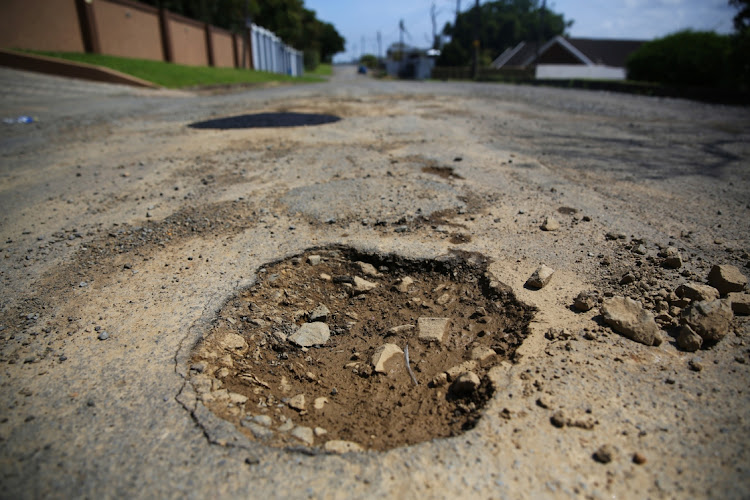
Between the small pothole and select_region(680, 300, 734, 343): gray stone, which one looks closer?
select_region(680, 300, 734, 343): gray stone

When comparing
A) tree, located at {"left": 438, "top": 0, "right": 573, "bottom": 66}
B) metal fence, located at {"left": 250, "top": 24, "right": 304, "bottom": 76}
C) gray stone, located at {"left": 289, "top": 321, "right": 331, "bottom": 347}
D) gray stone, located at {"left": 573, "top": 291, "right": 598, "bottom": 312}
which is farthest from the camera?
tree, located at {"left": 438, "top": 0, "right": 573, "bottom": 66}

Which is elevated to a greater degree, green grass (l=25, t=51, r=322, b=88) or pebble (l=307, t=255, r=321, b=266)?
green grass (l=25, t=51, r=322, b=88)

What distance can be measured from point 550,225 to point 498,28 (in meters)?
69.0

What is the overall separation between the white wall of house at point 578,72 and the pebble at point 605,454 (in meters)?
39.9

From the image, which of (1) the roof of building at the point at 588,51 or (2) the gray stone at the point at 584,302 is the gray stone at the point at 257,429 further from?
(1) the roof of building at the point at 588,51

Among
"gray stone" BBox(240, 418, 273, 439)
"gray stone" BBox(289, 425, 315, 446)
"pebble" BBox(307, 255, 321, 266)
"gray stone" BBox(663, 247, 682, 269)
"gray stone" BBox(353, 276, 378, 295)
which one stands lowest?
"gray stone" BBox(289, 425, 315, 446)

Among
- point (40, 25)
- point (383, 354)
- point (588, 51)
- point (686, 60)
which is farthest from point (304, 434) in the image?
point (588, 51)

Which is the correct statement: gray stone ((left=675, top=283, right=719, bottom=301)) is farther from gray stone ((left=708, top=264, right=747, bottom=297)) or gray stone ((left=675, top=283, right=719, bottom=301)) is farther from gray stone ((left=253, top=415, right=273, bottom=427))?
gray stone ((left=253, top=415, right=273, bottom=427))

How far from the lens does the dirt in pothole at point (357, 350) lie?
1.79 m

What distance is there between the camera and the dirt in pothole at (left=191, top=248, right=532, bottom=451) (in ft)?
5.86

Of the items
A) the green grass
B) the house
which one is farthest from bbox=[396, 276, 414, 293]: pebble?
the house

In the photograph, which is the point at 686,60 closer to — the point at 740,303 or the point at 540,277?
the point at 740,303

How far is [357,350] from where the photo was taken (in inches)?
92.6

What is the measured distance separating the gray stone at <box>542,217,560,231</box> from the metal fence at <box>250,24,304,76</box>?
3425 centimetres
